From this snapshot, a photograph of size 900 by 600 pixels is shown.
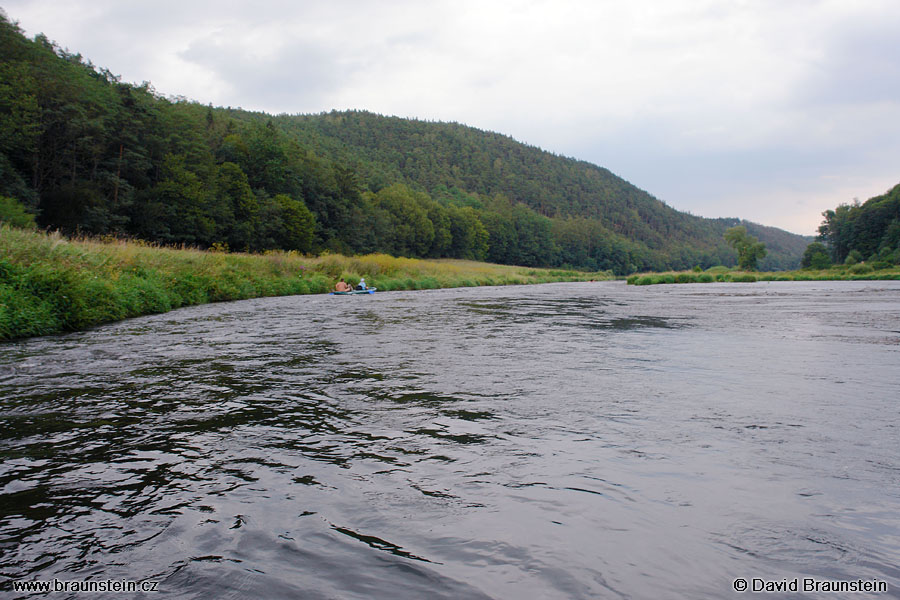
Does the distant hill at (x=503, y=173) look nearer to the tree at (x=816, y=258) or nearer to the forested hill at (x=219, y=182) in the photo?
the forested hill at (x=219, y=182)

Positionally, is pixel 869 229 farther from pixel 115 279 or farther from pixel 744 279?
pixel 115 279

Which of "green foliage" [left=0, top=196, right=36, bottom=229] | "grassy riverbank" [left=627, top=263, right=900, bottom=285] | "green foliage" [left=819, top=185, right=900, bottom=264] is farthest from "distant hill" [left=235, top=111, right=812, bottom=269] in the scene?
"green foliage" [left=0, top=196, right=36, bottom=229]

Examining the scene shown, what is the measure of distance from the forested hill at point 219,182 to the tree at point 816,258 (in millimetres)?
52559

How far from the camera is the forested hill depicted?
38.8 metres

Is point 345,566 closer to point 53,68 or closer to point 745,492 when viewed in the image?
point 745,492

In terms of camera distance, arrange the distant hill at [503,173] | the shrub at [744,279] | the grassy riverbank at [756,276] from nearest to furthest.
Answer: the grassy riverbank at [756,276]
the shrub at [744,279]
the distant hill at [503,173]

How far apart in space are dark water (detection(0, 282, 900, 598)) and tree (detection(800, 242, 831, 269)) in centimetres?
10478

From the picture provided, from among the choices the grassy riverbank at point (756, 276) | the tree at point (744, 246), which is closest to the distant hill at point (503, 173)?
the tree at point (744, 246)

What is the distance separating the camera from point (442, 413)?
213 inches

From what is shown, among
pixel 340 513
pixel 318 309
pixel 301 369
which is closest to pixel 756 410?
pixel 340 513

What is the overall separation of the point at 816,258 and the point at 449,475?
113m

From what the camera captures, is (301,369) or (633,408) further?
(301,369)

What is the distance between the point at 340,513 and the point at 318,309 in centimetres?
1618

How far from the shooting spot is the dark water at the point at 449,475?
2.59 m
